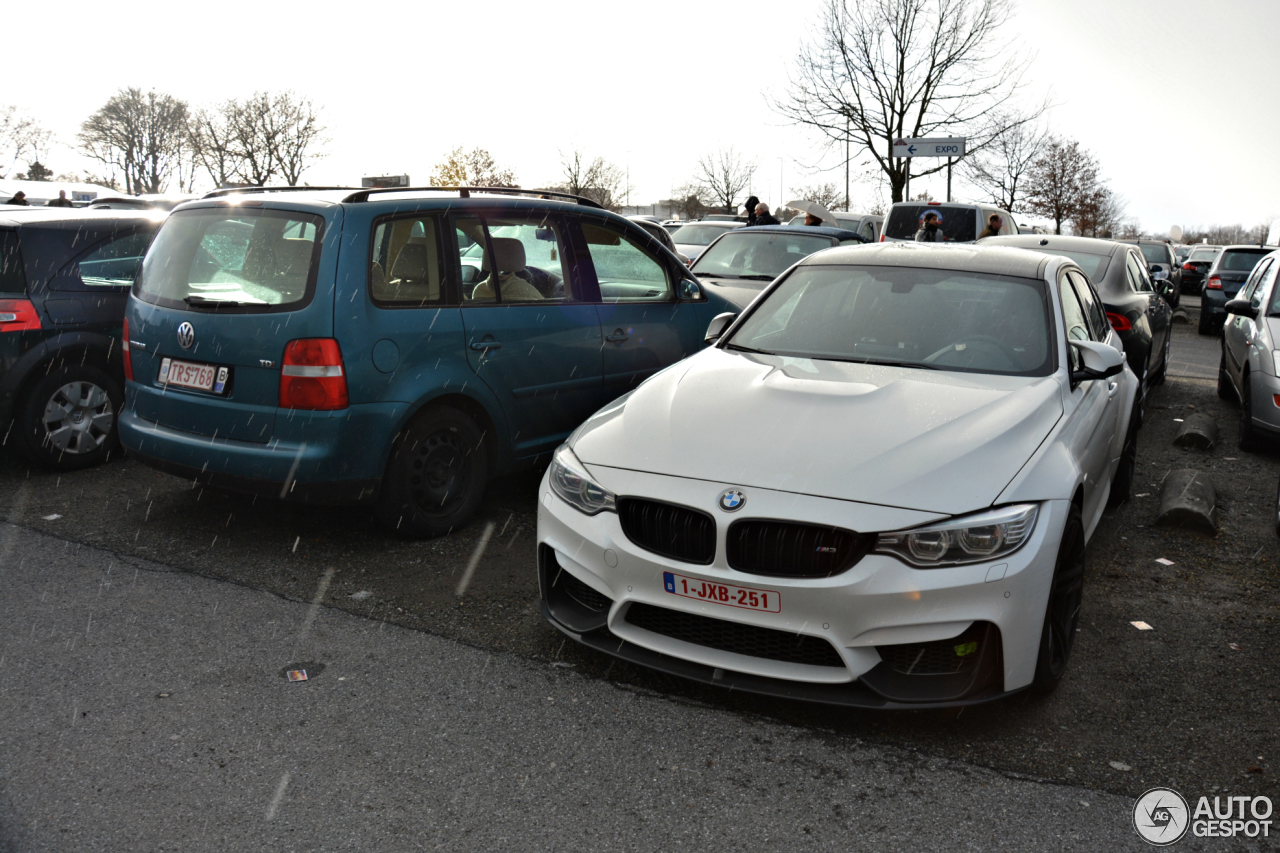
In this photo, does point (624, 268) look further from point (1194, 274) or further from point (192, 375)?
point (1194, 274)

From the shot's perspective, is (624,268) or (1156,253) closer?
(624,268)

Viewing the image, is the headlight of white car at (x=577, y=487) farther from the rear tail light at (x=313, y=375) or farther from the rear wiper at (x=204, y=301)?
the rear wiper at (x=204, y=301)

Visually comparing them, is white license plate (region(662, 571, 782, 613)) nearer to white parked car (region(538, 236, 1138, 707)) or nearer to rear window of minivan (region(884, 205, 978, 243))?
white parked car (region(538, 236, 1138, 707))

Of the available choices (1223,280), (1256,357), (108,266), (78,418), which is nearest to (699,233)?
(1223,280)

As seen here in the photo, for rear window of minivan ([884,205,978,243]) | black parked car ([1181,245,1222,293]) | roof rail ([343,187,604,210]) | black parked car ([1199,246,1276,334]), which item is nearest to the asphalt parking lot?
roof rail ([343,187,604,210])

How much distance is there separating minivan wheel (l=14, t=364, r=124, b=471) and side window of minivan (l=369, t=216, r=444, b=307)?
282 cm

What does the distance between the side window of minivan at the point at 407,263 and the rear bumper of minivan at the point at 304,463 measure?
61 cm

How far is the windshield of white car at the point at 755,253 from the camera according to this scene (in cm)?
1009

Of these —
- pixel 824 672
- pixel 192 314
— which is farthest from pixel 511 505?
pixel 824 672

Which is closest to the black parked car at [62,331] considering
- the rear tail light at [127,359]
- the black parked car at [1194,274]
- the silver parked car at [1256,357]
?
the rear tail light at [127,359]

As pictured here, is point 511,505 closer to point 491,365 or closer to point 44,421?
point 491,365

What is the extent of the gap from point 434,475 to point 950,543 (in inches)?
113

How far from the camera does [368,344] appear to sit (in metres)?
4.68

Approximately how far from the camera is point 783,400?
12.4 feet
